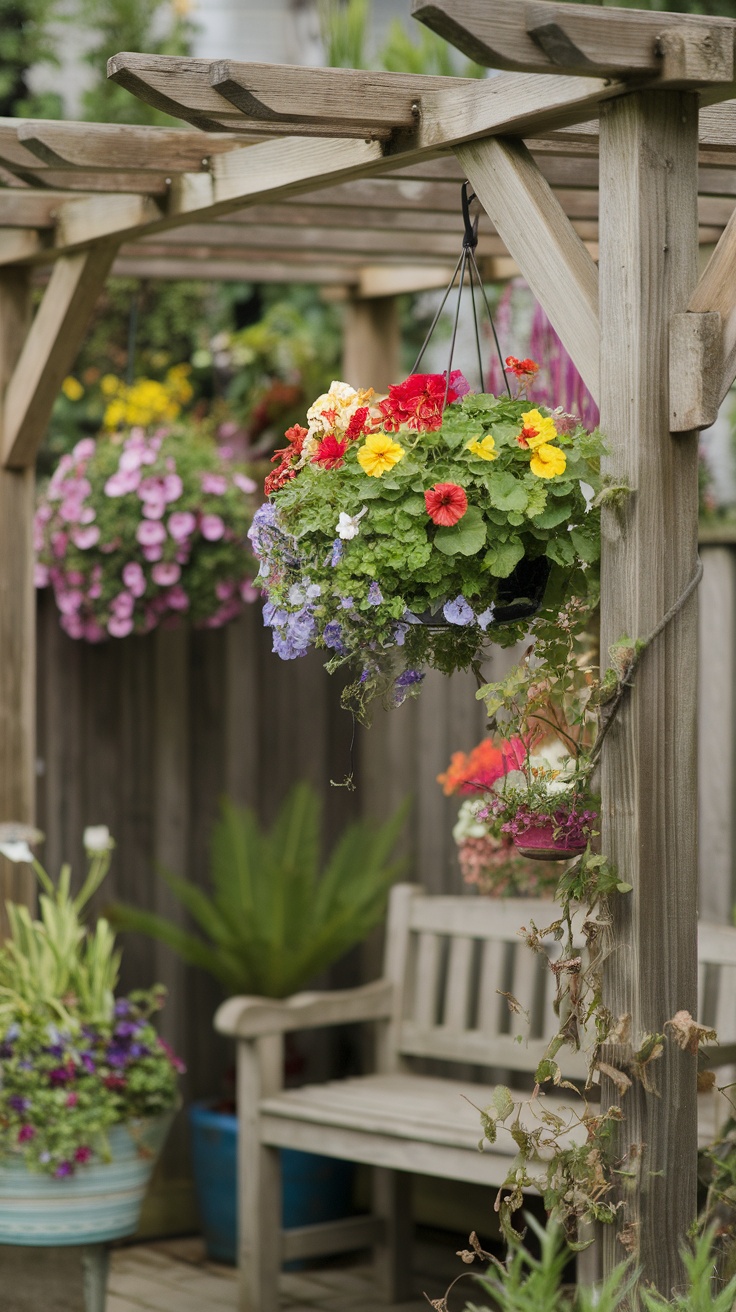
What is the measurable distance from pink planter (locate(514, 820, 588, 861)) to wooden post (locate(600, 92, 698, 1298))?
95mm

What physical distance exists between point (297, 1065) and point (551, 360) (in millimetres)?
2123

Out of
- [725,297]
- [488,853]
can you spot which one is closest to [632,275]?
[725,297]

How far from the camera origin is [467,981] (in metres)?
4.41

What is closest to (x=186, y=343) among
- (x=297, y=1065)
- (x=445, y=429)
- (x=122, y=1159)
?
(x=297, y=1065)

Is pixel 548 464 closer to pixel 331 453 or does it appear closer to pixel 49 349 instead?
pixel 331 453

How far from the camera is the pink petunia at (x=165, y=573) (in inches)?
177

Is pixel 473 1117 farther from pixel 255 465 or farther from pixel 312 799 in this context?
pixel 255 465

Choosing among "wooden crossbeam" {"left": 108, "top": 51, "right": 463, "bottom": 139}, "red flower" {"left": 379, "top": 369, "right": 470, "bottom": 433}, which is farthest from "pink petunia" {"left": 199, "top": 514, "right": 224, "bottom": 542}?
"red flower" {"left": 379, "top": 369, "right": 470, "bottom": 433}

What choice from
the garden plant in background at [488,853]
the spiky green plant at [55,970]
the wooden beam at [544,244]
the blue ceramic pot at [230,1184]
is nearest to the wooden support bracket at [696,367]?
the wooden beam at [544,244]

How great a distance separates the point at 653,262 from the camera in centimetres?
238

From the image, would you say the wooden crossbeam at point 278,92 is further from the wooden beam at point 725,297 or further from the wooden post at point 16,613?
the wooden post at point 16,613

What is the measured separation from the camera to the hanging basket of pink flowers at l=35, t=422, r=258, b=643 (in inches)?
176

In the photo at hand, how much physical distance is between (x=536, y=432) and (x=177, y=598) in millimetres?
2284

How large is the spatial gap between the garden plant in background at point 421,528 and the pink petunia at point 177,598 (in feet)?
6.66
